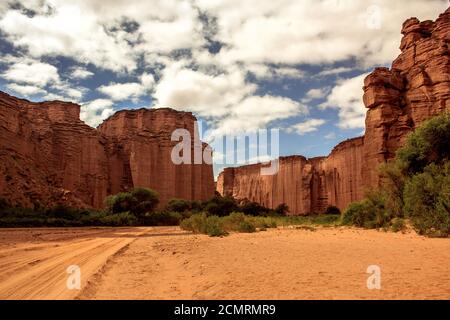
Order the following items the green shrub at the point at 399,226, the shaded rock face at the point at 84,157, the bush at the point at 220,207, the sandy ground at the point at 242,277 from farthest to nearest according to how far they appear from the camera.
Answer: the bush at the point at 220,207
the shaded rock face at the point at 84,157
the green shrub at the point at 399,226
the sandy ground at the point at 242,277

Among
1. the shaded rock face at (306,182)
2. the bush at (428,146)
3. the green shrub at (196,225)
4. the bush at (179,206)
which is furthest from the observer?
the shaded rock face at (306,182)

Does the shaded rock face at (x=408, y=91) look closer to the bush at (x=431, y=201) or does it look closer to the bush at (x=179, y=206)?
the bush at (x=431, y=201)

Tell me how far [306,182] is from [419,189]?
81.4 metres

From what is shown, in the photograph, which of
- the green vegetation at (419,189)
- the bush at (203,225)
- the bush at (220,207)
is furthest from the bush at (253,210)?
the green vegetation at (419,189)

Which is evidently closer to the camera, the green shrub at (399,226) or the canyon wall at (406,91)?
the green shrub at (399,226)

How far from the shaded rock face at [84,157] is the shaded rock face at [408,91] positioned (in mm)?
44441

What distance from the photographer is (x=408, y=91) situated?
42.3m

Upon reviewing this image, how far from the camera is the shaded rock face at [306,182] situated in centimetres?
8156

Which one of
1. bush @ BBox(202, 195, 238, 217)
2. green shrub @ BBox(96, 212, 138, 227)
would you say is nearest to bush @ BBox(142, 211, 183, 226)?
green shrub @ BBox(96, 212, 138, 227)

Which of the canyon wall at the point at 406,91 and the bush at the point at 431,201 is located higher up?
the canyon wall at the point at 406,91

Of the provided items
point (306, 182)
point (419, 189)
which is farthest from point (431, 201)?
point (306, 182)

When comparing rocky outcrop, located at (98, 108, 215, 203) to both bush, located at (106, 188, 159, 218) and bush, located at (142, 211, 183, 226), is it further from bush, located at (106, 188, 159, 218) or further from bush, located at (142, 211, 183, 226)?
bush, located at (142, 211, 183, 226)

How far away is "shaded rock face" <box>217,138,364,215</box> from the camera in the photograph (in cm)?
8156
